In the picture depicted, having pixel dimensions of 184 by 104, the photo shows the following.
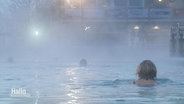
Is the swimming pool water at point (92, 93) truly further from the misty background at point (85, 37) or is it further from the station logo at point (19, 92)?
the misty background at point (85, 37)

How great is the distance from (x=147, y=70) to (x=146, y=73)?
0.16m

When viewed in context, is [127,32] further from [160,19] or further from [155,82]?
[155,82]

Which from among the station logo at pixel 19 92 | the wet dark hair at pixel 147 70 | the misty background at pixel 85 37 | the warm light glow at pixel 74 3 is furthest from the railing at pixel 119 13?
the station logo at pixel 19 92

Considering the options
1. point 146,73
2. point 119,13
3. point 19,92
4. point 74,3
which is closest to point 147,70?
point 146,73

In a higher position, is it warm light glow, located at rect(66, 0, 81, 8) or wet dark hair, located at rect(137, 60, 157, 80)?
warm light glow, located at rect(66, 0, 81, 8)

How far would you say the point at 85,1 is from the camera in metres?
53.4

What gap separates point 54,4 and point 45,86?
146 feet

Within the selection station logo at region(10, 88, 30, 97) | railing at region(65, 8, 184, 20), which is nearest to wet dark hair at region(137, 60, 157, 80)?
station logo at region(10, 88, 30, 97)

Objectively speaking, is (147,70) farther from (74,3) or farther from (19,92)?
(74,3)

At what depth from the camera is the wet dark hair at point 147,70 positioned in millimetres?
14000

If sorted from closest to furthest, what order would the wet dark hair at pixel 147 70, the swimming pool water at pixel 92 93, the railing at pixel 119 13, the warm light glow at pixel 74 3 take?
1. the swimming pool water at pixel 92 93
2. the wet dark hair at pixel 147 70
3. the railing at pixel 119 13
4. the warm light glow at pixel 74 3

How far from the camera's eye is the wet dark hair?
14000 mm

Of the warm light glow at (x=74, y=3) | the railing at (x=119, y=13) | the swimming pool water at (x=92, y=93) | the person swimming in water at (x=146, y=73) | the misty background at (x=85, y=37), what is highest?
the warm light glow at (x=74, y=3)

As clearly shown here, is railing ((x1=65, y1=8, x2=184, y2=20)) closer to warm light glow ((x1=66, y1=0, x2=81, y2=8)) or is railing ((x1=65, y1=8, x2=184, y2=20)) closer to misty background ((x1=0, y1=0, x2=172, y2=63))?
misty background ((x1=0, y1=0, x2=172, y2=63))
